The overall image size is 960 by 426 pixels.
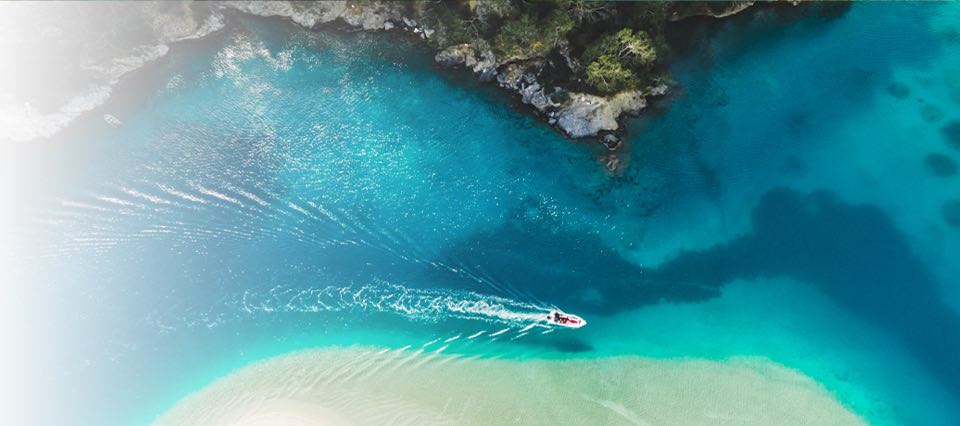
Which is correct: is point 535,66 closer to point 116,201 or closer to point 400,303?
point 400,303

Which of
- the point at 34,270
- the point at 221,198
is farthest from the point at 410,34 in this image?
the point at 34,270

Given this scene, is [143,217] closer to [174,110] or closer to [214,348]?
[174,110]

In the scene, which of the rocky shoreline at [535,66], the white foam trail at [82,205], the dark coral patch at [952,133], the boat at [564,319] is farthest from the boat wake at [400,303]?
the dark coral patch at [952,133]

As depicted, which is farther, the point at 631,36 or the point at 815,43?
the point at 815,43

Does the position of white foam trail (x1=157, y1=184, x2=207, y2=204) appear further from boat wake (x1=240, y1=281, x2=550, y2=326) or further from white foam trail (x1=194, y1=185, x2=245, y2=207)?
boat wake (x1=240, y1=281, x2=550, y2=326)

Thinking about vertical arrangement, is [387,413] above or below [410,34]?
below

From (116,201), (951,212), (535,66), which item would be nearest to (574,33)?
(535,66)

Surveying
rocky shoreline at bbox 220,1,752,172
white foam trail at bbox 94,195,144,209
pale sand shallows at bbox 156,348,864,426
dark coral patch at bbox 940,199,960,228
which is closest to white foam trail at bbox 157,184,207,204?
white foam trail at bbox 94,195,144,209
